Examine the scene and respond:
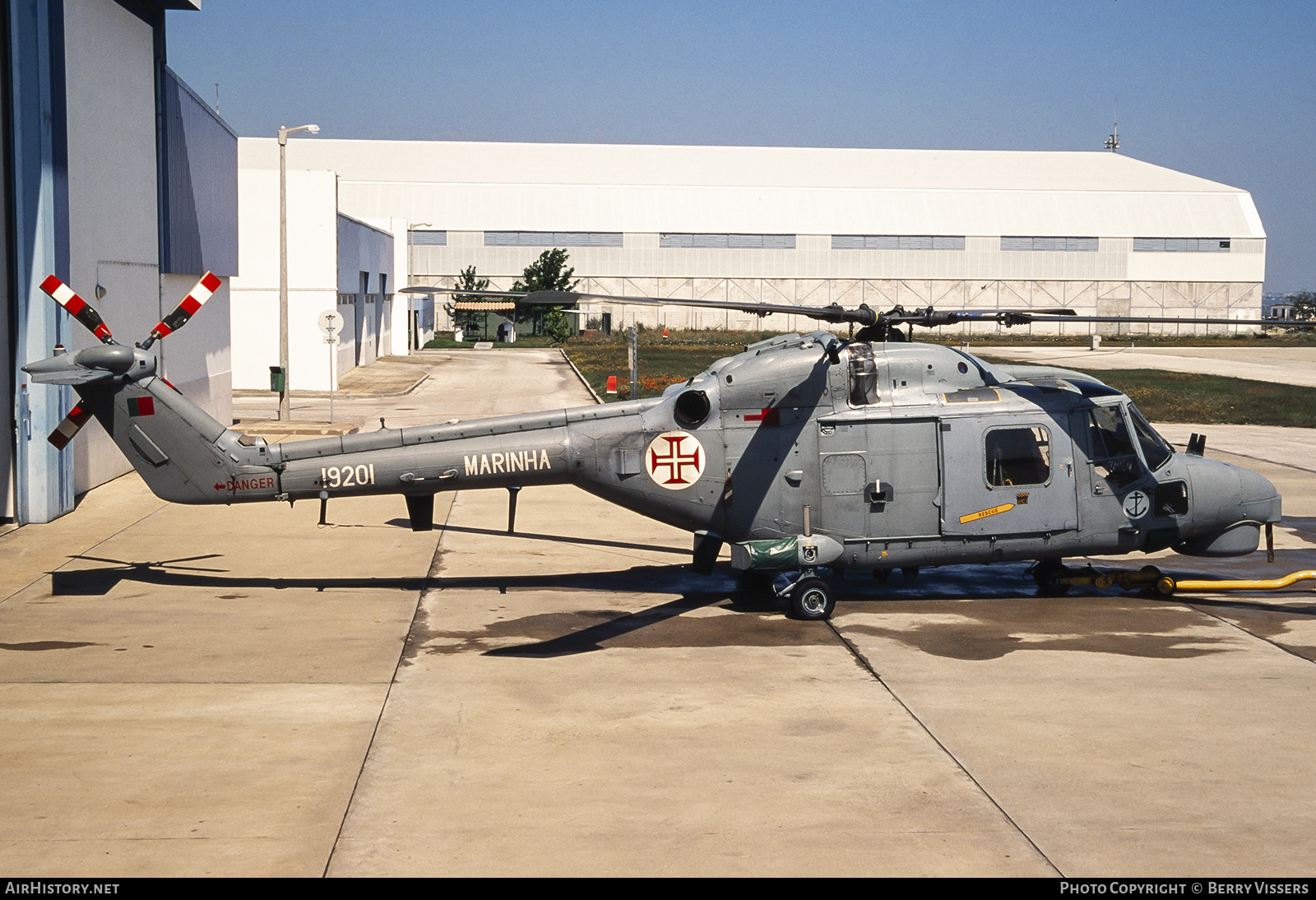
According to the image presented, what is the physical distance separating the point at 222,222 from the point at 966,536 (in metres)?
22.3

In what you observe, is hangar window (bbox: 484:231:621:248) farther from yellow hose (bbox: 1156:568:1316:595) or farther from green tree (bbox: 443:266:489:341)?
yellow hose (bbox: 1156:568:1316:595)

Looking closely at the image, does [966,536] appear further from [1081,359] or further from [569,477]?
[1081,359]

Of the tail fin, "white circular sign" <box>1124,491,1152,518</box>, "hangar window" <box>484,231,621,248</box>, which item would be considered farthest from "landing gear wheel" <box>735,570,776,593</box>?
"hangar window" <box>484,231,621,248</box>

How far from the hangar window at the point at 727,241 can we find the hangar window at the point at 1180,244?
93.6 ft

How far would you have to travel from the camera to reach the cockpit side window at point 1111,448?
44.7 feet

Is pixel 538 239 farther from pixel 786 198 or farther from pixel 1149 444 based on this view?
pixel 1149 444

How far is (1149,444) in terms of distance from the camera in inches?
548

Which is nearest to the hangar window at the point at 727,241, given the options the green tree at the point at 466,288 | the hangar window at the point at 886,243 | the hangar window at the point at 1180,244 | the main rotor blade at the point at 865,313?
the hangar window at the point at 886,243

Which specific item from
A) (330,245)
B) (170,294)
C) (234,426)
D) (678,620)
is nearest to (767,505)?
(678,620)

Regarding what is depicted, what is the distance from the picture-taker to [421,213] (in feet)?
313

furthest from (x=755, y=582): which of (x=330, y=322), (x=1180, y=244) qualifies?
(x=1180, y=244)

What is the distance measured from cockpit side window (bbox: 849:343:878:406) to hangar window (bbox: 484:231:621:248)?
271 ft

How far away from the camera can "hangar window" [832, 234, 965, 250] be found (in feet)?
305
